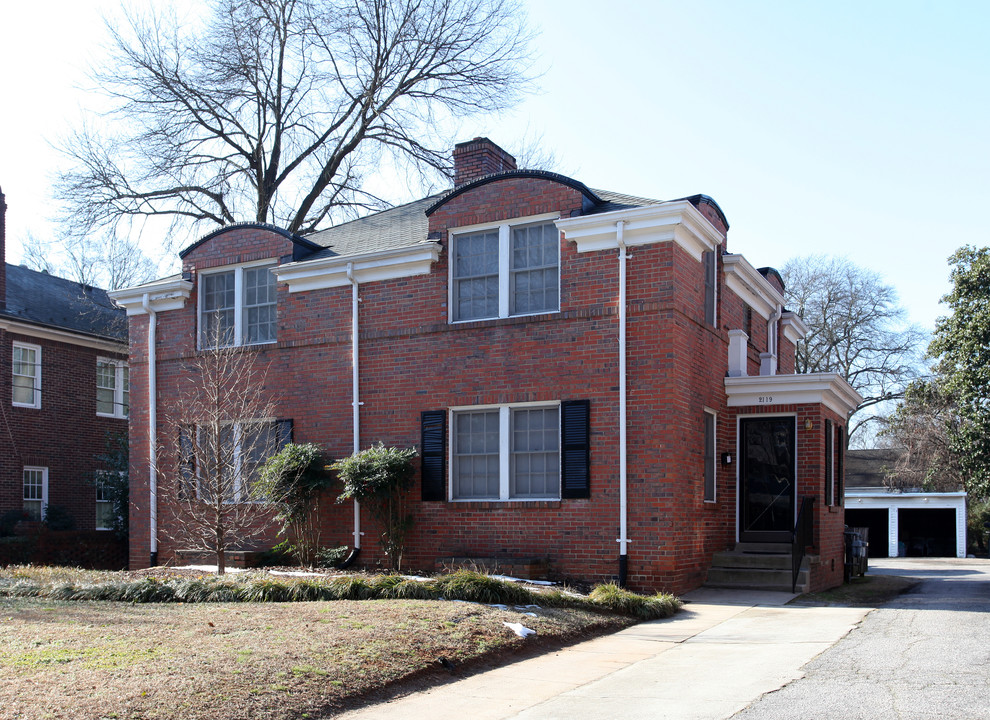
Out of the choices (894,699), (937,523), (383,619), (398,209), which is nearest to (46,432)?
(398,209)

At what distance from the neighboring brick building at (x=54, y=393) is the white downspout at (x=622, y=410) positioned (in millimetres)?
16197

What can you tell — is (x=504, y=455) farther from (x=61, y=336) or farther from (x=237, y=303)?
(x=61, y=336)

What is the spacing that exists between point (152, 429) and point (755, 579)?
1131cm

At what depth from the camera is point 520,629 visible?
9.52 m

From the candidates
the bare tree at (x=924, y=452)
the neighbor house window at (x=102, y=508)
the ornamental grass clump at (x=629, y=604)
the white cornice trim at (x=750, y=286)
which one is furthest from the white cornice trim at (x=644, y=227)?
the bare tree at (x=924, y=452)

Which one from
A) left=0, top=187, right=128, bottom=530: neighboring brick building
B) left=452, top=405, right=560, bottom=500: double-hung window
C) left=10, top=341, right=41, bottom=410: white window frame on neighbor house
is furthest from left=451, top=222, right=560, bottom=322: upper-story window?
left=10, top=341, right=41, bottom=410: white window frame on neighbor house

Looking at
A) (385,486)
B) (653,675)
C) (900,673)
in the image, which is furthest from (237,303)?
(900,673)

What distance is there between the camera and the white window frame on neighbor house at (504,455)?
14531mm

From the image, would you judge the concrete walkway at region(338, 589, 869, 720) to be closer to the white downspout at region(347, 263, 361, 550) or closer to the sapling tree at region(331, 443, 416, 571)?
the sapling tree at region(331, 443, 416, 571)

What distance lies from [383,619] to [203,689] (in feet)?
9.86

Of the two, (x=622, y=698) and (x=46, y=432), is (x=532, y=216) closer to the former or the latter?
(x=622, y=698)

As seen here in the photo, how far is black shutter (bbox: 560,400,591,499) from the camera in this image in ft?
45.9

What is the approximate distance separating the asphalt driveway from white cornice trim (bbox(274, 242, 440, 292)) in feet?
28.1

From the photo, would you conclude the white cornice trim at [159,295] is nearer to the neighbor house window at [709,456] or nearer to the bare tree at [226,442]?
the bare tree at [226,442]
